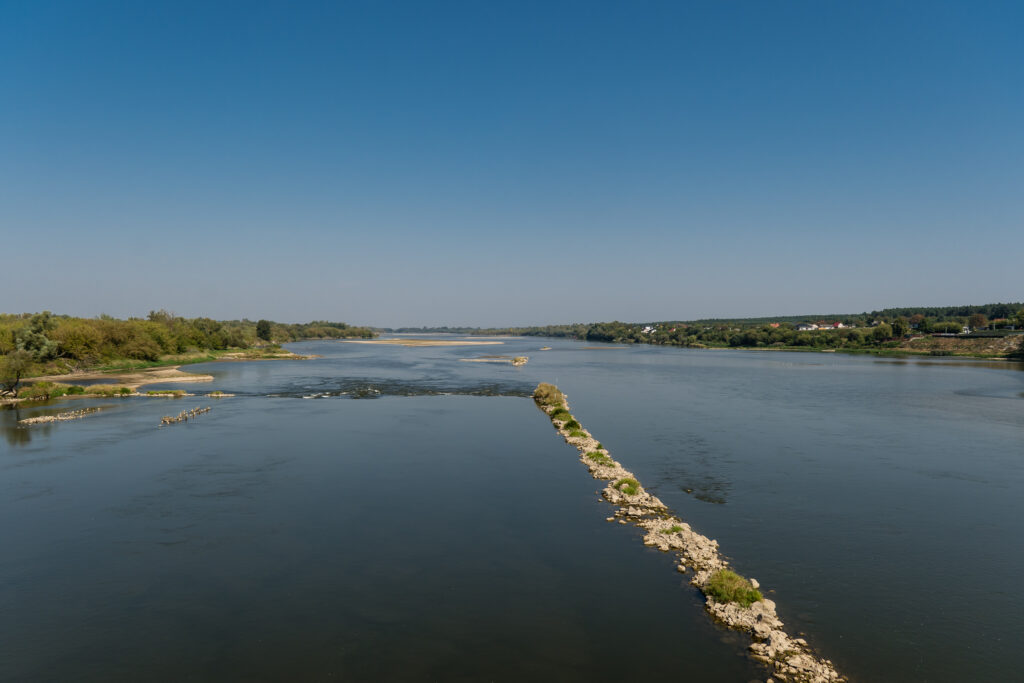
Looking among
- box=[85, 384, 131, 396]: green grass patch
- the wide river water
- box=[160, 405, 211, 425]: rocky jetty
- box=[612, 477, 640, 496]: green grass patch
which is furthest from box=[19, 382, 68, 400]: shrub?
box=[612, 477, 640, 496]: green grass patch

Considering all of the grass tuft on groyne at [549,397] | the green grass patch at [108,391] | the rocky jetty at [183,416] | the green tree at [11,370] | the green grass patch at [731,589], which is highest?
the green tree at [11,370]

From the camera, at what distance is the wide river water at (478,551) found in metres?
10.9

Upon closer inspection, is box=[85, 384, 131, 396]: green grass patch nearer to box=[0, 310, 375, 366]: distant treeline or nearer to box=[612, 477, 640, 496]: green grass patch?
box=[0, 310, 375, 366]: distant treeline

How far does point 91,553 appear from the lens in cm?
1559

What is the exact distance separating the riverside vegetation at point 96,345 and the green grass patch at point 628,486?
54.4 m

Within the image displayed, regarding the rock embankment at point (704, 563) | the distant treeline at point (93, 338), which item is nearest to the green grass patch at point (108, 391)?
the distant treeline at point (93, 338)

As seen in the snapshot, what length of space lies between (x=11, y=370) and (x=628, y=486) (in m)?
55.3

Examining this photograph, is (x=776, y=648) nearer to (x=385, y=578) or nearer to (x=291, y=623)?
(x=385, y=578)

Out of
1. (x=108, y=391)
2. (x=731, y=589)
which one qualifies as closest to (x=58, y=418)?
(x=108, y=391)

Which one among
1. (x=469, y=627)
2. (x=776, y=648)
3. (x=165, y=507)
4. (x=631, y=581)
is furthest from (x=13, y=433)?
(x=776, y=648)

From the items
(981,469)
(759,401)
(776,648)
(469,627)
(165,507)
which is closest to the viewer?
(776,648)

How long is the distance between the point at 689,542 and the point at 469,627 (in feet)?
24.5

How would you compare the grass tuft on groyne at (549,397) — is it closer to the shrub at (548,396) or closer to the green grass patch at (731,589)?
the shrub at (548,396)

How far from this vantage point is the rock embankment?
10.2 meters
